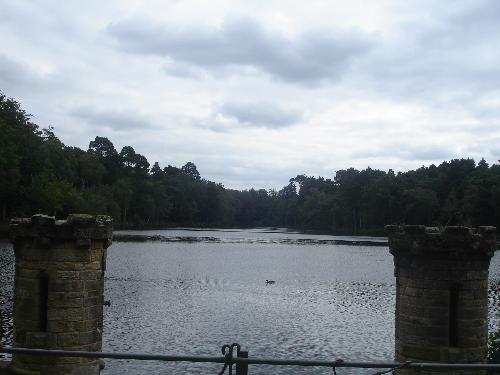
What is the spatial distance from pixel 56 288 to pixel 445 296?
31.2 feet

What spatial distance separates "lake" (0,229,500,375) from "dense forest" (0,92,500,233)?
31875mm

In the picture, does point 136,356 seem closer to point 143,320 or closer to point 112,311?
point 143,320

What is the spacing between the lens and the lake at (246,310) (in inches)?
969

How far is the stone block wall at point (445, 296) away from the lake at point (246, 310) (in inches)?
365

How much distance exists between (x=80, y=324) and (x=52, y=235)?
91.9 inches

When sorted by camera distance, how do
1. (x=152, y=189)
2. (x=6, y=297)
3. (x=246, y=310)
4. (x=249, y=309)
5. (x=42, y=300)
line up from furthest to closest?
(x=152, y=189)
(x=249, y=309)
(x=246, y=310)
(x=6, y=297)
(x=42, y=300)

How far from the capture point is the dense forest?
8644 cm

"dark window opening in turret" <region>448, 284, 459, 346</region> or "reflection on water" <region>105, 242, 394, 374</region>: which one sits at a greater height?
"dark window opening in turret" <region>448, 284, 459, 346</region>

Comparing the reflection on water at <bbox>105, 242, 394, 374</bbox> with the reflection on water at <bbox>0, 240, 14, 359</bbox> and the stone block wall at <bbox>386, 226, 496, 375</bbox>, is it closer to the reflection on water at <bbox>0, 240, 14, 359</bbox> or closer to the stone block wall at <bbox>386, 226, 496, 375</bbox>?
the reflection on water at <bbox>0, 240, 14, 359</bbox>

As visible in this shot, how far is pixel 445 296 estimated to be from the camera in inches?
527

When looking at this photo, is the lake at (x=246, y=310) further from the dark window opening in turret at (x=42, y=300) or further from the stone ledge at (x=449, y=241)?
the stone ledge at (x=449, y=241)

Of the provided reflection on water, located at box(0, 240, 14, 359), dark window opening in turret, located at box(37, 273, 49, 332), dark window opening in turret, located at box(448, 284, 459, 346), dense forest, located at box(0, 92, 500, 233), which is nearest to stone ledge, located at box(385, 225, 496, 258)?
dark window opening in turret, located at box(448, 284, 459, 346)

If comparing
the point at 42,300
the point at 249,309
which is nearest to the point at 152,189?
the point at 249,309

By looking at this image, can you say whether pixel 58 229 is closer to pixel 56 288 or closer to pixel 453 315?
pixel 56 288
